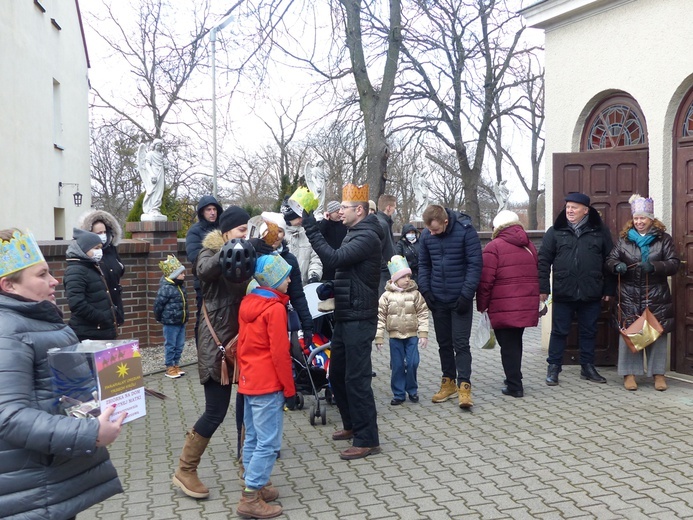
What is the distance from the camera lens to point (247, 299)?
4469 millimetres

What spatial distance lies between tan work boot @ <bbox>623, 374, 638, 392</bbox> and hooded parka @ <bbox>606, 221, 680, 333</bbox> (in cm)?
54

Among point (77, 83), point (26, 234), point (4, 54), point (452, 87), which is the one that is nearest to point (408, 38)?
point (452, 87)

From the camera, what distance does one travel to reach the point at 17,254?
2689 mm

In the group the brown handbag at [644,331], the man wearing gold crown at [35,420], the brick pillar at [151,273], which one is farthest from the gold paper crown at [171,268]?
the man wearing gold crown at [35,420]

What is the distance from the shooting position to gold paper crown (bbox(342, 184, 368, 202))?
562 cm

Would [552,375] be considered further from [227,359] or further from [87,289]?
[87,289]

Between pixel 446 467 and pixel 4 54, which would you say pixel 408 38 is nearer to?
pixel 4 54

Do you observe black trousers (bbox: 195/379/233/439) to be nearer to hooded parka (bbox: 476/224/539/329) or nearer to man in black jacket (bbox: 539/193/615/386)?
hooded parka (bbox: 476/224/539/329)

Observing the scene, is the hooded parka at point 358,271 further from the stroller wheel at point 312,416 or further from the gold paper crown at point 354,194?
the stroller wheel at point 312,416

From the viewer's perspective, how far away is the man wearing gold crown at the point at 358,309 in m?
5.46

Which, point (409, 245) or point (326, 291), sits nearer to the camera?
point (326, 291)

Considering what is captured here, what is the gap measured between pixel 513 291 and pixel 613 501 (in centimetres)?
288

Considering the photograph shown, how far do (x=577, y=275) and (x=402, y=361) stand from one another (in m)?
2.21

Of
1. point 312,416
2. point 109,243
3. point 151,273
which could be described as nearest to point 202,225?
point 109,243
